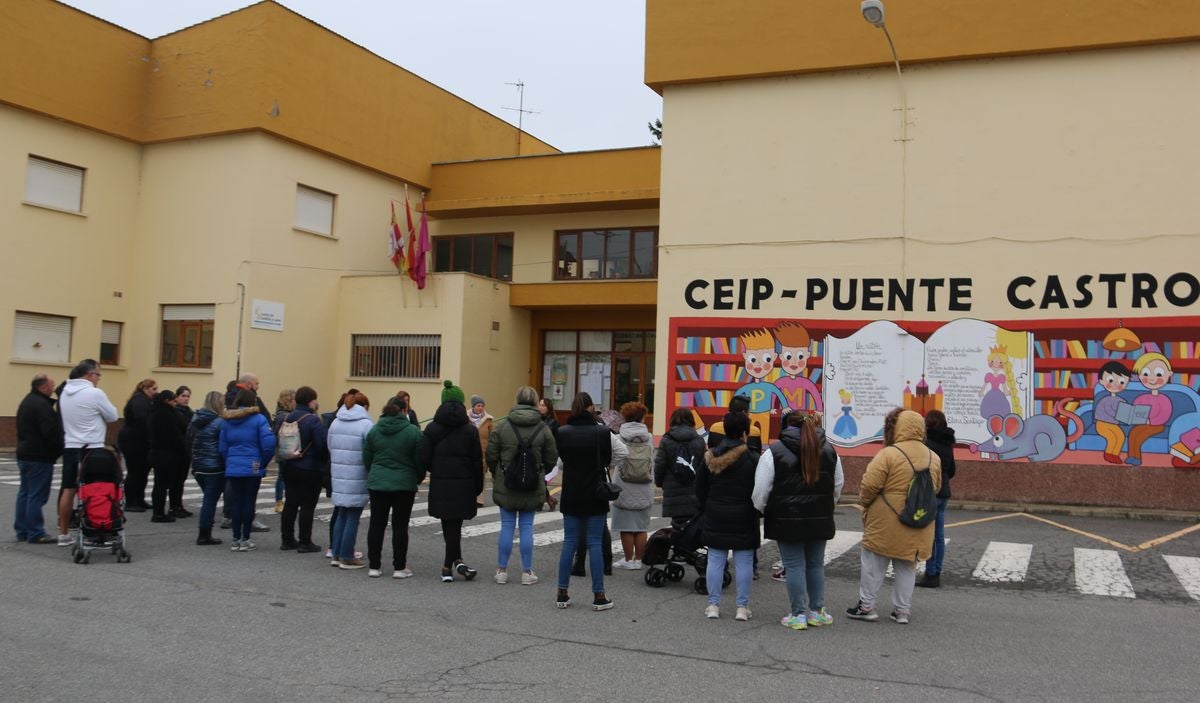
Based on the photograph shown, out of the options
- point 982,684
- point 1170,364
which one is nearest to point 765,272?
point 1170,364

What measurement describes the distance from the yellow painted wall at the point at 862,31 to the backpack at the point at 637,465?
1017 centimetres

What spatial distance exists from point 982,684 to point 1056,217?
12.0 m

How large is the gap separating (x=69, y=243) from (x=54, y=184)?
1431mm

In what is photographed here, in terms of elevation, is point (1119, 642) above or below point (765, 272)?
below

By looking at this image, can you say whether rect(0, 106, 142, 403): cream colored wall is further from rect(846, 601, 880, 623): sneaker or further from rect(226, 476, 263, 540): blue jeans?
rect(846, 601, 880, 623): sneaker

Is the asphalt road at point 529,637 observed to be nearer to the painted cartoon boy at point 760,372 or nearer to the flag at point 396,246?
the painted cartoon boy at point 760,372

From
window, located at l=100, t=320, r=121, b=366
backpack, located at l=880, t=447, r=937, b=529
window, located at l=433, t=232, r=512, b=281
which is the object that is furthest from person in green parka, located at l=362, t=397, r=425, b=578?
window, located at l=100, t=320, r=121, b=366

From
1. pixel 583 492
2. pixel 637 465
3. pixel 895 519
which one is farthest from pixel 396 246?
pixel 895 519

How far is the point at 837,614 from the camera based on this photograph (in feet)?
26.2

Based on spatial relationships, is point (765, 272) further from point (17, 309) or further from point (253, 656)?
point (17, 309)

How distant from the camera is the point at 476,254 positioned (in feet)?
88.7

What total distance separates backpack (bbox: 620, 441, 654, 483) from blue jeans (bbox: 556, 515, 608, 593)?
1323mm

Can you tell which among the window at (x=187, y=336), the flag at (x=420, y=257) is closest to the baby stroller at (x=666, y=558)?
the flag at (x=420, y=257)

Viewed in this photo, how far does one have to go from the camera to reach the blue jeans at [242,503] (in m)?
10.2
